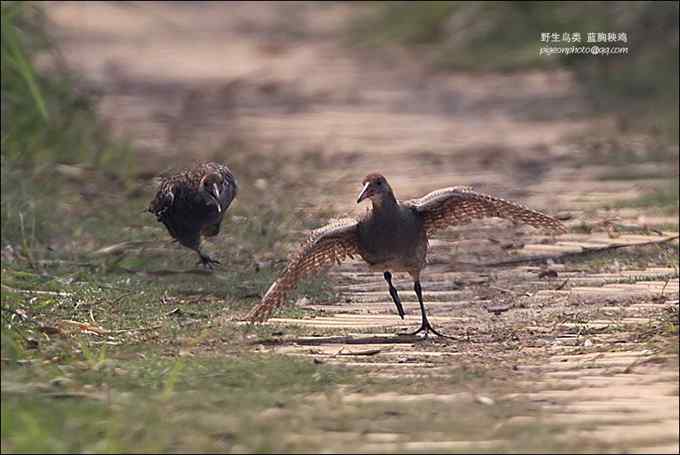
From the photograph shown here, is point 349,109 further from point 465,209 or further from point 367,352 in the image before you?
point 367,352

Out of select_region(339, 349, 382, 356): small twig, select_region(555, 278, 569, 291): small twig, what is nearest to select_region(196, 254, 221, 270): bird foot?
select_region(555, 278, 569, 291): small twig

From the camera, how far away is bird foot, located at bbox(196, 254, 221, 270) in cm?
812

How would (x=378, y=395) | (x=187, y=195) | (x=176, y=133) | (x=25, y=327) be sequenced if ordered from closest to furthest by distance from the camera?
(x=378, y=395), (x=25, y=327), (x=187, y=195), (x=176, y=133)

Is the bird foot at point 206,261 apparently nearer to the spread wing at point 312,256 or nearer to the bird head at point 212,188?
the bird head at point 212,188

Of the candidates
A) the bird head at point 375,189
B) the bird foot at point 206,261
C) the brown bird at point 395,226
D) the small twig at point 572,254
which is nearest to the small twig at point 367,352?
the brown bird at point 395,226

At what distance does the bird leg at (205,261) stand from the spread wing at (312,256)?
1453 millimetres

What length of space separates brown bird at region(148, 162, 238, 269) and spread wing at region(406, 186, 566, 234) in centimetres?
166

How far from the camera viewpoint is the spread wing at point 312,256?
6199mm

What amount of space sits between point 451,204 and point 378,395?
77.4 inches

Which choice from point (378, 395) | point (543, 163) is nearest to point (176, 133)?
point (543, 163)

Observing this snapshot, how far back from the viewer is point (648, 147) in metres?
11.3

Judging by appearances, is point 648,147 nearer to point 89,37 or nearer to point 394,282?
point 394,282

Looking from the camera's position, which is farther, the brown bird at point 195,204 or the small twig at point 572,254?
the brown bird at point 195,204

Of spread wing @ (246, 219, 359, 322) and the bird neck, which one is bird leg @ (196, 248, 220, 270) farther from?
the bird neck
